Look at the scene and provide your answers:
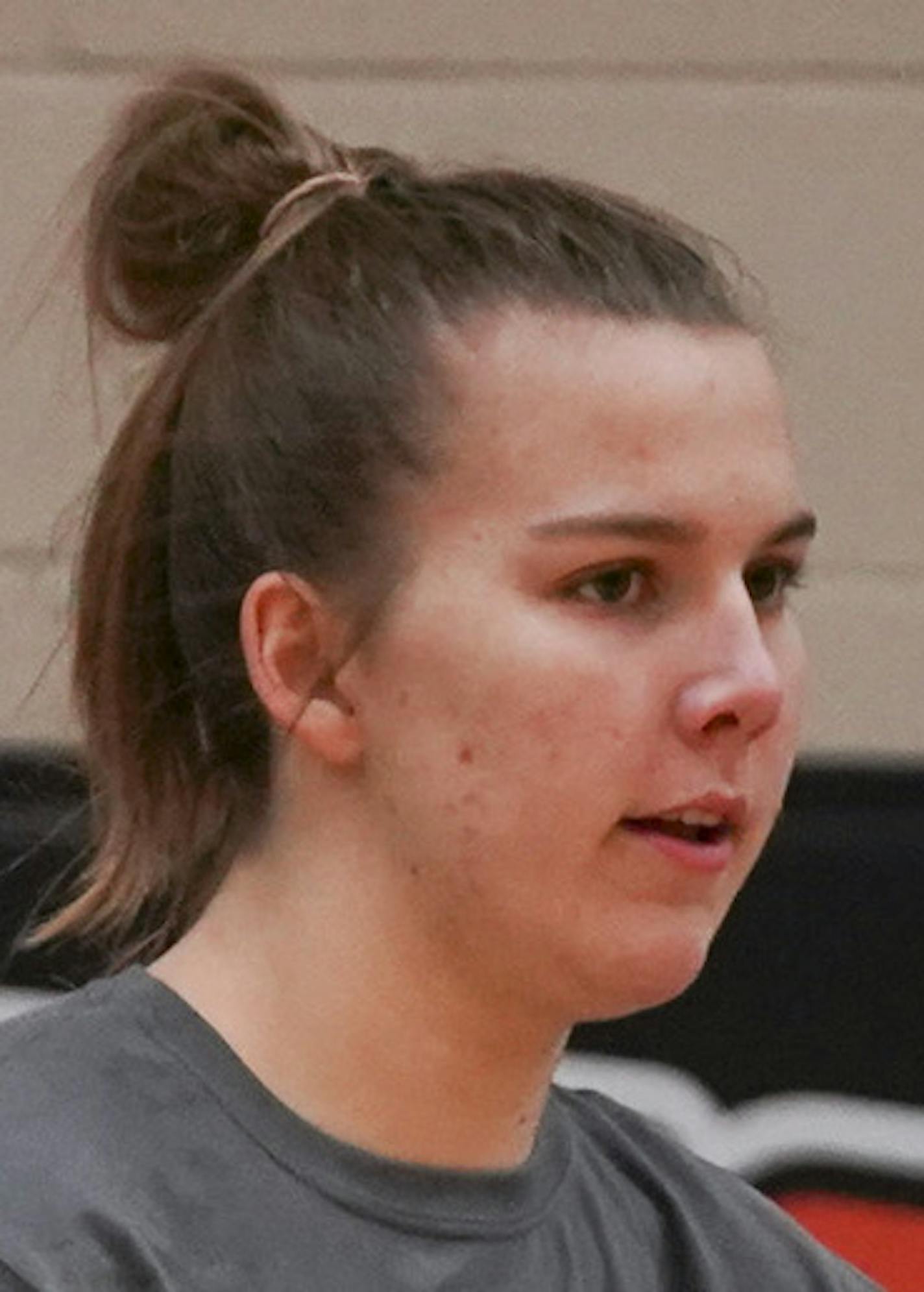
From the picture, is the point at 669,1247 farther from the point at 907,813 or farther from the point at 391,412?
the point at 907,813

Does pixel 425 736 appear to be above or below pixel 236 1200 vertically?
above

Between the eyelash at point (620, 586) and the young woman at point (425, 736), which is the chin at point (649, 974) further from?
the eyelash at point (620, 586)

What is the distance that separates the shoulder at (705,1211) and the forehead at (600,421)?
35cm

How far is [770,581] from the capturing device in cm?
151

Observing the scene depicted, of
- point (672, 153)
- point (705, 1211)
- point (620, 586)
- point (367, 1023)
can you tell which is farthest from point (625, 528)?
point (672, 153)

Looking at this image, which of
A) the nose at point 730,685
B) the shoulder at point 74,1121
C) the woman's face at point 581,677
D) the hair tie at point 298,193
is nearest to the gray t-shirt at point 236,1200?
the shoulder at point 74,1121

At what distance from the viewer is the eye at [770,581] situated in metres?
1.49

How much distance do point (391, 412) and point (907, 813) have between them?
0.98 metres

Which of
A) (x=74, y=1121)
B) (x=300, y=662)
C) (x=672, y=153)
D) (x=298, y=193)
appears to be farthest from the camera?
(x=672, y=153)

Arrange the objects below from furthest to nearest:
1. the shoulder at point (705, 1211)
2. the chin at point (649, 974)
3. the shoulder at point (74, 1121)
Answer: the shoulder at point (705, 1211) → the chin at point (649, 974) → the shoulder at point (74, 1121)

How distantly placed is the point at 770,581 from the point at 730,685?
0.11 metres

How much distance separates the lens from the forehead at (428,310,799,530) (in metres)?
1.45

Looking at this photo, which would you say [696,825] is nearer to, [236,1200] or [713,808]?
[713,808]

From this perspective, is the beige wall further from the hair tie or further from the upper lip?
the upper lip
